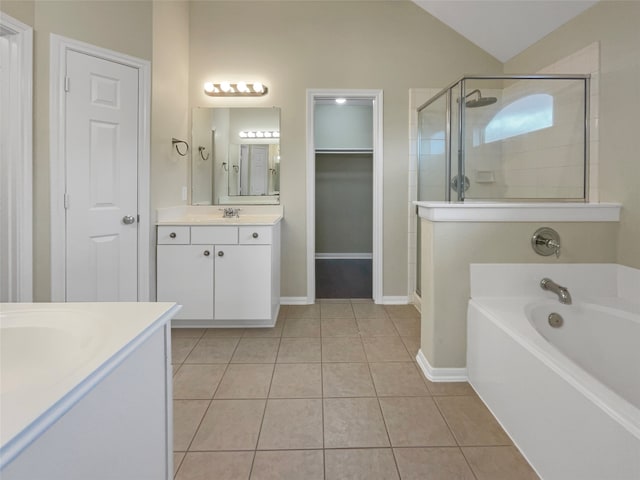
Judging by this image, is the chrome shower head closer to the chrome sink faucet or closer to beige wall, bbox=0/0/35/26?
the chrome sink faucet

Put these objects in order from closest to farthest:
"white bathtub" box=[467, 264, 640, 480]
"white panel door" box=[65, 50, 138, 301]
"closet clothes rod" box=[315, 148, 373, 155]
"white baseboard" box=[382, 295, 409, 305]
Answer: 1. "white bathtub" box=[467, 264, 640, 480]
2. "white panel door" box=[65, 50, 138, 301]
3. "white baseboard" box=[382, 295, 409, 305]
4. "closet clothes rod" box=[315, 148, 373, 155]

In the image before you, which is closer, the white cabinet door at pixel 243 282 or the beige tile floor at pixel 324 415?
the beige tile floor at pixel 324 415

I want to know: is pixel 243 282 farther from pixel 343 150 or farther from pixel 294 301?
pixel 343 150

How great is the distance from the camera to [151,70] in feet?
8.96

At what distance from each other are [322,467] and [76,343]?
105 cm

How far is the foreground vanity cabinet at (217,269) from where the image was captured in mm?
2885

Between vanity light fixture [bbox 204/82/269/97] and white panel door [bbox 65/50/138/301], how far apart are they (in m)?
0.94

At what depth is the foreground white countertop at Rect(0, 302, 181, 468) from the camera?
53 cm

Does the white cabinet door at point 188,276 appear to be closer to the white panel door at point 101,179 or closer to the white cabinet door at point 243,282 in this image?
the white cabinet door at point 243,282

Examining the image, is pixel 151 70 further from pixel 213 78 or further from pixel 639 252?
pixel 639 252

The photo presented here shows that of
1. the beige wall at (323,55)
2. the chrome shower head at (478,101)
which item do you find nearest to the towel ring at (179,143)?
the beige wall at (323,55)

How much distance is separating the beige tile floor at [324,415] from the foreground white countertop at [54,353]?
86 cm

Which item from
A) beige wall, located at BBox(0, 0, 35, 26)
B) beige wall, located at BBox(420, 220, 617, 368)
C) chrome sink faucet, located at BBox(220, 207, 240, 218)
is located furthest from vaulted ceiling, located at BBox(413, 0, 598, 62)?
beige wall, located at BBox(0, 0, 35, 26)

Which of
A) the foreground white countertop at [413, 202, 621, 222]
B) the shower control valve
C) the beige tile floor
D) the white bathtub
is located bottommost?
the beige tile floor
